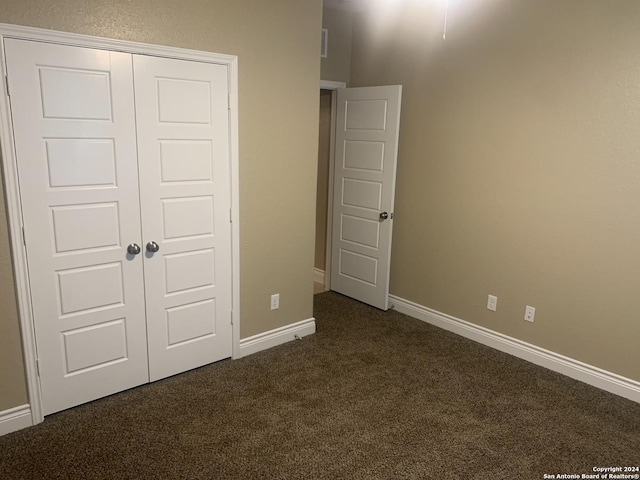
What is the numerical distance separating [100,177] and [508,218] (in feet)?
9.20

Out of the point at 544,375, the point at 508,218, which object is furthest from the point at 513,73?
the point at 544,375

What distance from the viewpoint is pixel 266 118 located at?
10.6ft

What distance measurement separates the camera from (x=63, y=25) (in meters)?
2.36

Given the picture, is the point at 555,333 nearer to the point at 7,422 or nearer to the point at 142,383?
the point at 142,383

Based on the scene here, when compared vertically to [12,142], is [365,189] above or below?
below

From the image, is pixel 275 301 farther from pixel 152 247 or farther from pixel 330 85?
pixel 330 85

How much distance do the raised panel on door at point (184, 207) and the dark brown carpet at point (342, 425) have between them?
0.94 ft

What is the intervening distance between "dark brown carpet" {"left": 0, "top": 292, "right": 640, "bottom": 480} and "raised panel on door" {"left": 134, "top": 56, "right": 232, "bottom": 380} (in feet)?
0.94

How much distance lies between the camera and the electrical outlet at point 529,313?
345 centimetres

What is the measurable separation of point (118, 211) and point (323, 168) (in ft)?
8.63

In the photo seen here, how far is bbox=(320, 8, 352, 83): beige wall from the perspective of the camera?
429 cm

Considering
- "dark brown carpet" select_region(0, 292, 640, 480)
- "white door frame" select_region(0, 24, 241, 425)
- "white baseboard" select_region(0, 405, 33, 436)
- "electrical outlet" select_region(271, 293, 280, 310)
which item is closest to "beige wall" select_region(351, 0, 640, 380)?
"dark brown carpet" select_region(0, 292, 640, 480)

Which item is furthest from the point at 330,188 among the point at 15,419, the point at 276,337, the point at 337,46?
the point at 15,419

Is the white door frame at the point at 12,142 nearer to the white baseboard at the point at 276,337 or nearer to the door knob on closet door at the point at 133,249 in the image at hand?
the door knob on closet door at the point at 133,249
